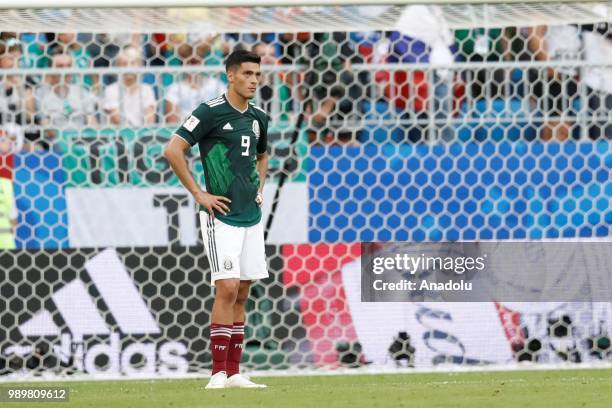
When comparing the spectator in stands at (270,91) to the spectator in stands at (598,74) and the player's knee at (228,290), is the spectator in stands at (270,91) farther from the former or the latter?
the player's knee at (228,290)

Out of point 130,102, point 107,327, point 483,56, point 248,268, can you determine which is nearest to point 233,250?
point 248,268

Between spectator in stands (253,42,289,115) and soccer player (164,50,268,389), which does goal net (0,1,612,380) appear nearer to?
spectator in stands (253,42,289,115)

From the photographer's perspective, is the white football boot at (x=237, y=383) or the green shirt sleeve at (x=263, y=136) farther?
the green shirt sleeve at (x=263, y=136)

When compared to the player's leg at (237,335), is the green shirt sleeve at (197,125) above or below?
above

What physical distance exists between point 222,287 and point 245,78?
3.47ft

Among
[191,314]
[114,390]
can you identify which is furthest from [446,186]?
[114,390]

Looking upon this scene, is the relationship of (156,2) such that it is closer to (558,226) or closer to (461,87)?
(461,87)

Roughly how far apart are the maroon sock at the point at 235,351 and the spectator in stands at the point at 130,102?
2276 mm

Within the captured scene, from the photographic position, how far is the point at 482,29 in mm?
Result: 8695

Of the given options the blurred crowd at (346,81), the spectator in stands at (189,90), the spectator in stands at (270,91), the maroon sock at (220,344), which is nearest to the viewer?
the maroon sock at (220,344)

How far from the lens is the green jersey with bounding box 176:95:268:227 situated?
6.63 m

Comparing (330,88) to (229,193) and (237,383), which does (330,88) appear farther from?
(237,383)

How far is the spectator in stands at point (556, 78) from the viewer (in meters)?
8.46

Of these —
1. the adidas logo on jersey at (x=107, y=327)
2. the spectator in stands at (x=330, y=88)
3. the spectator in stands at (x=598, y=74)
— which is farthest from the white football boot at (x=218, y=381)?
the spectator in stands at (x=598, y=74)
